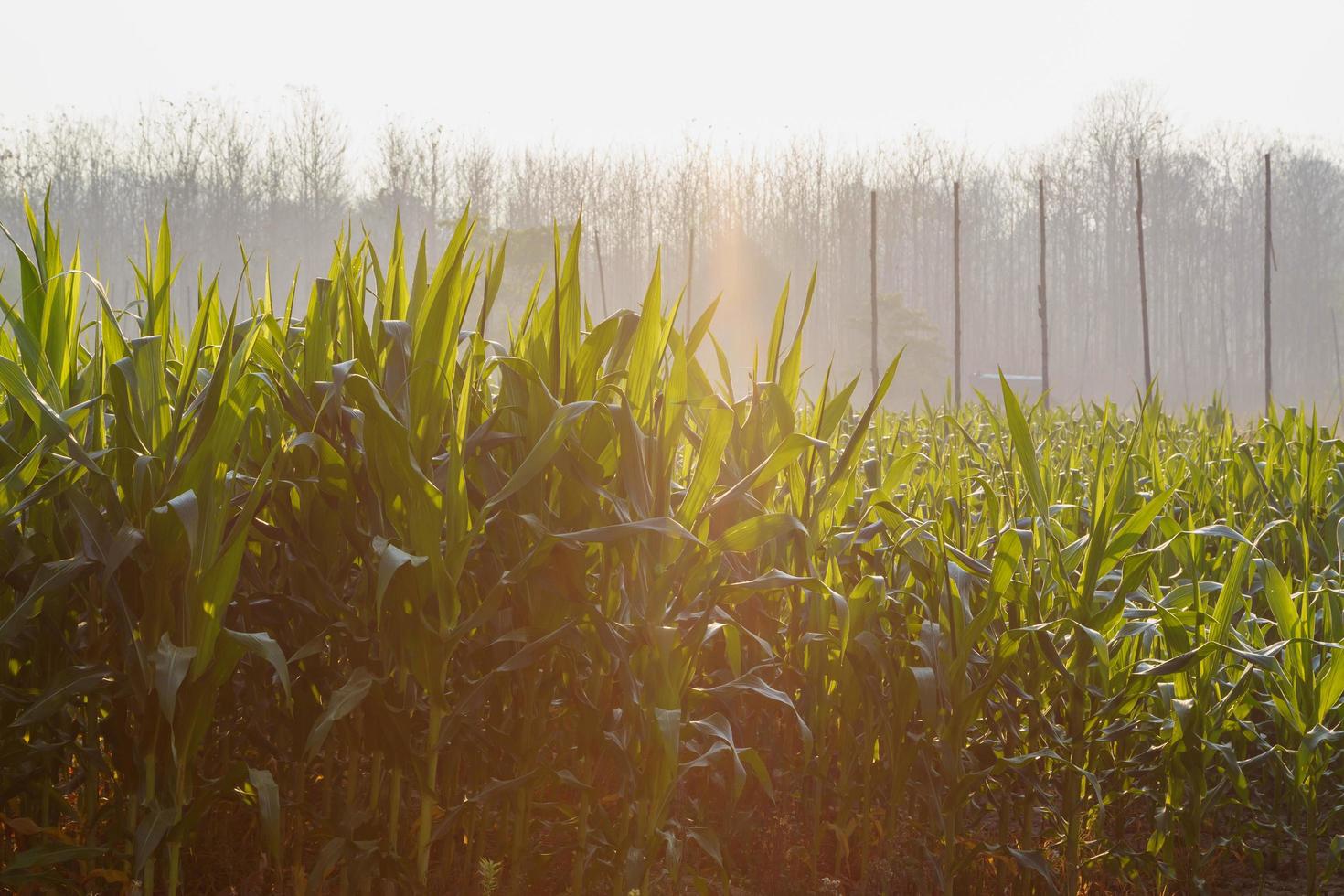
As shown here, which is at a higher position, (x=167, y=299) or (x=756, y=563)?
(x=167, y=299)

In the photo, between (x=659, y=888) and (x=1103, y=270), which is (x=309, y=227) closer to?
(x=1103, y=270)

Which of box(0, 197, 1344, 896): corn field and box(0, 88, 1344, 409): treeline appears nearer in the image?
box(0, 197, 1344, 896): corn field

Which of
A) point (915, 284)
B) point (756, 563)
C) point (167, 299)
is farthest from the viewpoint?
point (915, 284)

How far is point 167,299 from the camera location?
5.63 feet

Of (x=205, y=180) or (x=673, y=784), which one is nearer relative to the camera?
(x=673, y=784)

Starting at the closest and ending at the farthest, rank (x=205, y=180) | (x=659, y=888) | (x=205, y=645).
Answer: (x=205, y=645)
(x=659, y=888)
(x=205, y=180)

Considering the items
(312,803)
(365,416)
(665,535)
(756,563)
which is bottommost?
→ (312,803)

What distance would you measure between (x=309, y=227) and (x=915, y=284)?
1029 inches

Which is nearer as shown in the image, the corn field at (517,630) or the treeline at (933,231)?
the corn field at (517,630)

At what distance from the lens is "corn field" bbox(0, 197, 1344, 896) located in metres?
1.46

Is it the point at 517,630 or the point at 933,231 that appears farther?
the point at 933,231

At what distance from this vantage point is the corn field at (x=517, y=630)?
146cm

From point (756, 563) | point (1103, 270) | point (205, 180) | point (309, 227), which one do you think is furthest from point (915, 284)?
point (756, 563)

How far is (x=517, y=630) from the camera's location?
1592 mm
